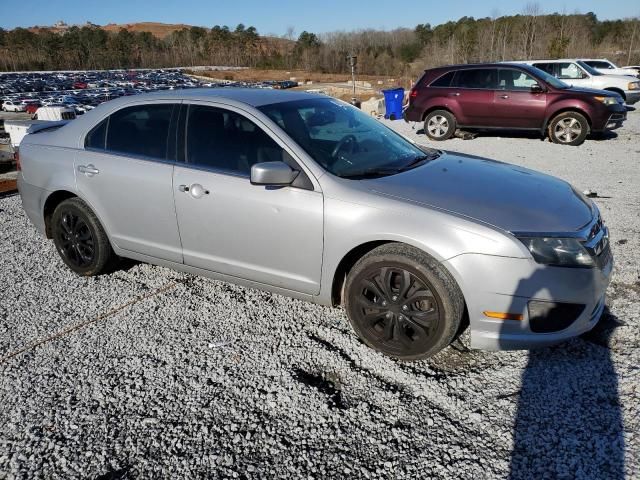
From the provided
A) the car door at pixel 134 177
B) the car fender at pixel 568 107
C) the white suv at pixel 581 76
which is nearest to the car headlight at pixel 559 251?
the car door at pixel 134 177

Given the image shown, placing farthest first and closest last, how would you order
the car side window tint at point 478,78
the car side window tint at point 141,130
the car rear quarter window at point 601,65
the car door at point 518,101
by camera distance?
the car rear quarter window at point 601,65 < the car side window tint at point 478,78 < the car door at point 518,101 < the car side window tint at point 141,130

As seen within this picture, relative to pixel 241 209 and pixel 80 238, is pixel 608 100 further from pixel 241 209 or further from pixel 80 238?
pixel 80 238

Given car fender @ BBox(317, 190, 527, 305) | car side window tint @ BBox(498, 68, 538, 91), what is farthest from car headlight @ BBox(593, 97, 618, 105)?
car fender @ BBox(317, 190, 527, 305)

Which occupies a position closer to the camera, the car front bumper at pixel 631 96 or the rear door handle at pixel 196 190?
the rear door handle at pixel 196 190

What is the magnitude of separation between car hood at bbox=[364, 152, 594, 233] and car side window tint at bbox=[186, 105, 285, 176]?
2.62 ft

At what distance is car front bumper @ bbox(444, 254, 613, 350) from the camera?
254cm

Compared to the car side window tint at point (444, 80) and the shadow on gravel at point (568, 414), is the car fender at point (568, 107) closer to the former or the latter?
the car side window tint at point (444, 80)

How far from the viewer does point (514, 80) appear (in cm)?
1070

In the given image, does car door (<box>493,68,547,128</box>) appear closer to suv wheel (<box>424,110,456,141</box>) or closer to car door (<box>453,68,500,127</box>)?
car door (<box>453,68,500,127</box>)

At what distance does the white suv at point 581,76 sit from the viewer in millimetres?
15070

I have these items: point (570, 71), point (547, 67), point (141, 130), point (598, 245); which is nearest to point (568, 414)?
point (598, 245)

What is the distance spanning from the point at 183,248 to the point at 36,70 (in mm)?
152556

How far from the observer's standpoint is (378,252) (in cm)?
285

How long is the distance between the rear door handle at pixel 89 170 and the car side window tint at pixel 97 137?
172 millimetres
